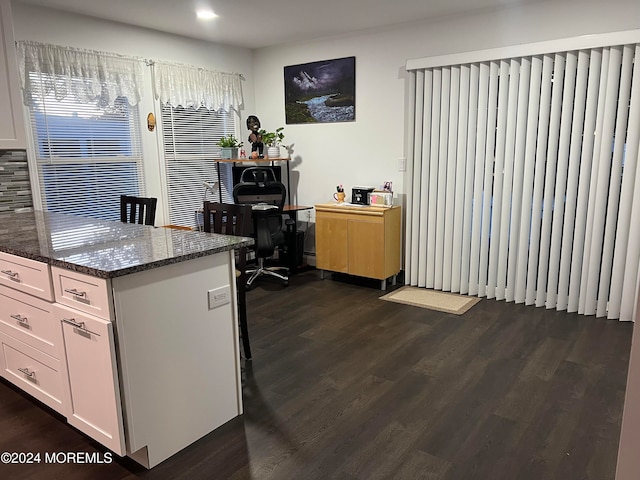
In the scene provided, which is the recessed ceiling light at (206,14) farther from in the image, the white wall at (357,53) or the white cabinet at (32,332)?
the white cabinet at (32,332)

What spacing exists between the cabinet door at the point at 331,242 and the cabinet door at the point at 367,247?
0.27ft

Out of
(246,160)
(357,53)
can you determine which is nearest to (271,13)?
(357,53)

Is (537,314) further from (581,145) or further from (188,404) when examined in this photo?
(188,404)

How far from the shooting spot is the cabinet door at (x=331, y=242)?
4719mm

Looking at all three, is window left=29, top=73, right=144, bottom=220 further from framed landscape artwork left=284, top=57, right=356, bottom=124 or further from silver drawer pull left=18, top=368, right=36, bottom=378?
silver drawer pull left=18, top=368, right=36, bottom=378

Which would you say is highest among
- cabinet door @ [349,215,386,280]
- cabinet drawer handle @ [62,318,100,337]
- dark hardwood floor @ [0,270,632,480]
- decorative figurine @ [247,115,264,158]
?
decorative figurine @ [247,115,264,158]

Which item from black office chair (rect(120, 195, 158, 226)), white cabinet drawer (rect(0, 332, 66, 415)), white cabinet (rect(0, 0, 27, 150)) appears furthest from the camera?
black office chair (rect(120, 195, 158, 226))

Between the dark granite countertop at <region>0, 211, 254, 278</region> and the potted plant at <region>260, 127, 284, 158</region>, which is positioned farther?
the potted plant at <region>260, 127, 284, 158</region>

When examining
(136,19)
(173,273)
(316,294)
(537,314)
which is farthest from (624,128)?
(136,19)

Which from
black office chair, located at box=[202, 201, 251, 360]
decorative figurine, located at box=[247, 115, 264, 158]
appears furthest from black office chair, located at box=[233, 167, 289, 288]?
black office chair, located at box=[202, 201, 251, 360]

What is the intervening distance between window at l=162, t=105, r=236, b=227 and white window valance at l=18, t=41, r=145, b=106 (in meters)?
0.46

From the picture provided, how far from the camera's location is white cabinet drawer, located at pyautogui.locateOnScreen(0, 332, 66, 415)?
2.17 metres

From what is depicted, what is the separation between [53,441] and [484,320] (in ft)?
9.88

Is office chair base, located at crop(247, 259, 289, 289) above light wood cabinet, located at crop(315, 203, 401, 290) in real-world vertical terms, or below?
below
